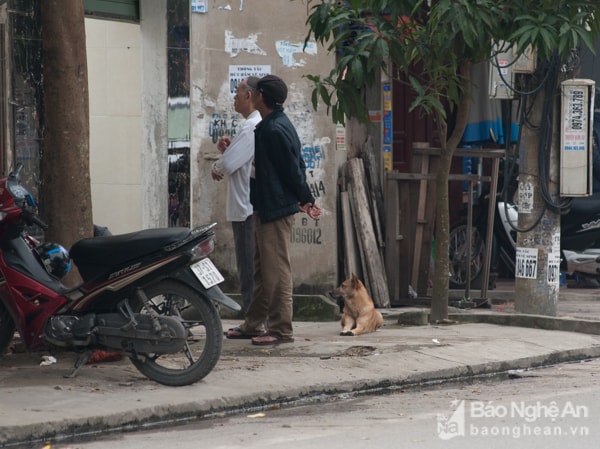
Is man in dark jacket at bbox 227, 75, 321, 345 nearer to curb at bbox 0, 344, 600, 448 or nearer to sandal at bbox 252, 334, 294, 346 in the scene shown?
sandal at bbox 252, 334, 294, 346

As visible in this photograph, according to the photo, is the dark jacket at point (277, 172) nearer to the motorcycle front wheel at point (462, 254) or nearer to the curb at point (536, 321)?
the curb at point (536, 321)

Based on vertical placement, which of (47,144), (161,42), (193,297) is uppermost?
(161,42)

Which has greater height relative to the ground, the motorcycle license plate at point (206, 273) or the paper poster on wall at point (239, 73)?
the paper poster on wall at point (239, 73)

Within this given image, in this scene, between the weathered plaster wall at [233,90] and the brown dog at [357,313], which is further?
the weathered plaster wall at [233,90]

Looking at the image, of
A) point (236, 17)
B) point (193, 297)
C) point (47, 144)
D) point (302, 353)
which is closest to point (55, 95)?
point (47, 144)

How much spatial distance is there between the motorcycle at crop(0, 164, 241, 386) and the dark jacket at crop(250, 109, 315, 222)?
1426 millimetres

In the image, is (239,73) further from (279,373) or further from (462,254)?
(279,373)

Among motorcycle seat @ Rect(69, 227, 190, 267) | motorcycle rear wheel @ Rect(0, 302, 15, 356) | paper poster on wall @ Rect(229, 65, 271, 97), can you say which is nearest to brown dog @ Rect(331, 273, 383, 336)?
paper poster on wall @ Rect(229, 65, 271, 97)

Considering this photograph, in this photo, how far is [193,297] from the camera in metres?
7.50

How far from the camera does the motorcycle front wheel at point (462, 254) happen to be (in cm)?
1300

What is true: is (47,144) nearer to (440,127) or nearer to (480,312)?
(440,127)

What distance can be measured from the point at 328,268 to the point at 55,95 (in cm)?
393

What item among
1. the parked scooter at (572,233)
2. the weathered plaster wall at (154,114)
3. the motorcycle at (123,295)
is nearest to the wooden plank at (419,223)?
the parked scooter at (572,233)

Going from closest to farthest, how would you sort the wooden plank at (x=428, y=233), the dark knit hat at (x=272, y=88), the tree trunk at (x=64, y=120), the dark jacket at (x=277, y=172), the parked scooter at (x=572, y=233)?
the tree trunk at (x=64, y=120), the dark jacket at (x=277, y=172), the dark knit hat at (x=272, y=88), the wooden plank at (x=428, y=233), the parked scooter at (x=572, y=233)
